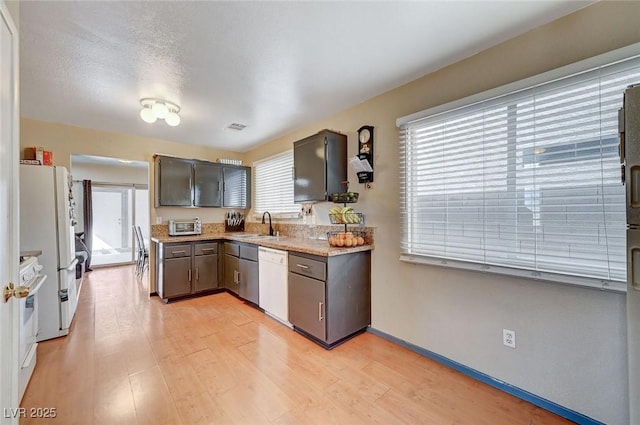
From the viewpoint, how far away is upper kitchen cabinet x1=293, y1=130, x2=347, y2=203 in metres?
2.84

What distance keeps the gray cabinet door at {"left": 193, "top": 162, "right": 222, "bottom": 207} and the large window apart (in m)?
3.22

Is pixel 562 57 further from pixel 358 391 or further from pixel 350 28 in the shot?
pixel 358 391

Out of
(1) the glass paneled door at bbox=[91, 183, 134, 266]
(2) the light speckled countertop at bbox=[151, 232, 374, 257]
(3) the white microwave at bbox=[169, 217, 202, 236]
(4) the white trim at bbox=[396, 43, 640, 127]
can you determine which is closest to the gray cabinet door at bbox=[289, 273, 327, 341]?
(2) the light speckled countertop at bbox=[151, 232, 374, 257]

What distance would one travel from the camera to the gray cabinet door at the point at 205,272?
382cm

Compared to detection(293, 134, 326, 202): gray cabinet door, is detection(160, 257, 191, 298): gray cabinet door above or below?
below

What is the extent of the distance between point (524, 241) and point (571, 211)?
11.7 inches

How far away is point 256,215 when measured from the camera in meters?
4.64

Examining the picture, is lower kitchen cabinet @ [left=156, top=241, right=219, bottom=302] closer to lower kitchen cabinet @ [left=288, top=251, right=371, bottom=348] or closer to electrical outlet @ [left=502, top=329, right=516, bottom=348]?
lower kitchen cabinet @ [left=288, top=251, right=371, bottom=348]

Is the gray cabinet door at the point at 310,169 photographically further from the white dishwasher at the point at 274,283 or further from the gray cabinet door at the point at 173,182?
the gray cabinet door at the point at 173,182

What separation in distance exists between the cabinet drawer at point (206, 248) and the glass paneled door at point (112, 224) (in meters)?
3.81

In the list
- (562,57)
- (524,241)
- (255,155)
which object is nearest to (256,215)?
(255,155)

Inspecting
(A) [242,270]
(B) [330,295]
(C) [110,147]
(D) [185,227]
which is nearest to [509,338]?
(B) [330,295]

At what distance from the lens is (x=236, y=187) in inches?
182

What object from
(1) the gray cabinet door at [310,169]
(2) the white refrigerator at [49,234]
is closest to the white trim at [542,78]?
(1) the gray cabinet door at [310,169]
